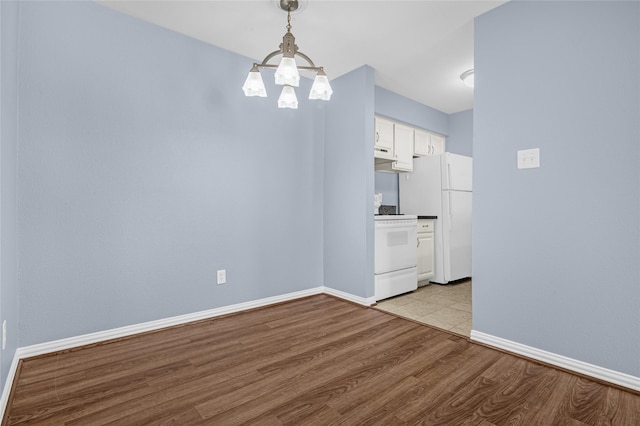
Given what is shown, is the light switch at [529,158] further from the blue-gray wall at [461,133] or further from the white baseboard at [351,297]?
the blue-gray wall at [461,133]

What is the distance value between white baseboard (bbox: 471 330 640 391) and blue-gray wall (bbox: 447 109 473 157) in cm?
321

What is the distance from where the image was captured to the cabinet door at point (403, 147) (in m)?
3.96

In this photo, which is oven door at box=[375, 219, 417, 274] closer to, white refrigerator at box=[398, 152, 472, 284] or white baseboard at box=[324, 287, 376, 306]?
white baseboard at box=[324, 287, 376, 306]

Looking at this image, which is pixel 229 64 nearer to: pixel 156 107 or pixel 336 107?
pixel 156 107

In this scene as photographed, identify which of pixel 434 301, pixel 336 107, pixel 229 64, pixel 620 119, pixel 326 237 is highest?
pixel 229 64

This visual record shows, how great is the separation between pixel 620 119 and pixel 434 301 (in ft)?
7.11

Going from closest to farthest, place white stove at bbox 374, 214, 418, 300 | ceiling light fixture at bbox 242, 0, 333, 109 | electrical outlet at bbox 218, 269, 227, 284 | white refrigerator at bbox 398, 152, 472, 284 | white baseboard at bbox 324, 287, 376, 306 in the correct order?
ceiling light fixture at bbox 242, 0, 333, 109 → electrical outlet at bbox 218, 269, 227, 284 → white baseboard at bbox 324, 287, 376, 306 → white stove at bbox 374, 214, 418, 300 → white refrigerator at bbox 398, 152, 472, 284

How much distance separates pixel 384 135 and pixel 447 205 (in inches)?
47.4

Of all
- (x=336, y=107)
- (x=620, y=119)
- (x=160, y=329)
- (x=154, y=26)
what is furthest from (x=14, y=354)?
(x=620, y=119)

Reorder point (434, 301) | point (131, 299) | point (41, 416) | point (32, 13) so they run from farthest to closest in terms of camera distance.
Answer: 1. point (434, 301)
2. point (131, 299)
3. point (32, 13)
4. point (41, 416)

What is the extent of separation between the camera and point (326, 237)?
3500mm

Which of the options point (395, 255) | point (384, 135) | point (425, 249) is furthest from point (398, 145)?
point (395, 255)

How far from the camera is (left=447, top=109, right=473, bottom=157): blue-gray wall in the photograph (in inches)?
181

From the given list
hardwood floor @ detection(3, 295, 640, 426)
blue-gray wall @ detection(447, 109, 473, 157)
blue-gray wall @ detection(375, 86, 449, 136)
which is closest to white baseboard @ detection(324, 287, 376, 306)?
hardwood floor @ detection(3, 295, 640, 426)
